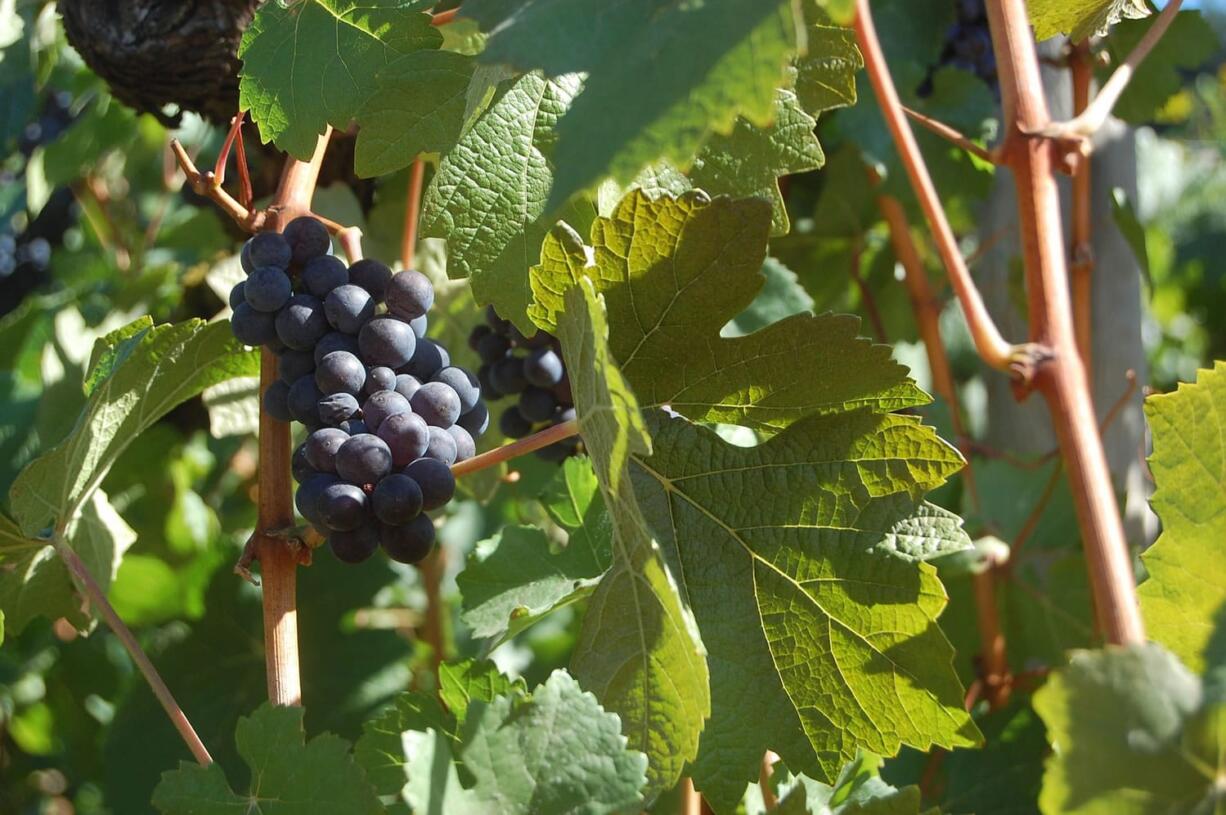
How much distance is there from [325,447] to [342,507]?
2.1 inches

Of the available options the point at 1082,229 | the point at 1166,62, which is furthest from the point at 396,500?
the point at 1166,62

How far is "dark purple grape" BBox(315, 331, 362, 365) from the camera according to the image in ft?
2.90

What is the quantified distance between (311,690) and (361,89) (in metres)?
0.77

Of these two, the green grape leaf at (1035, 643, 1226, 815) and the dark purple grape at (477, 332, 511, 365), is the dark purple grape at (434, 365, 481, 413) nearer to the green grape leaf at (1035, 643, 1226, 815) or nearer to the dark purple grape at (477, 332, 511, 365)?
the dark purple grape at (477, 332, 511, 365)

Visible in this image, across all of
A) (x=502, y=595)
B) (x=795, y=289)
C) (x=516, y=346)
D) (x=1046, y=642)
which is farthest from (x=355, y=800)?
(x=1046, y=642)

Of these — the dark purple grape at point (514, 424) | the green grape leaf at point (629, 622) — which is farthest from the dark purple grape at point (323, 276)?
the dark purple grape at point (514, 424)

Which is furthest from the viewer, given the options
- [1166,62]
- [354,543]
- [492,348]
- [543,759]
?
[1166,62]

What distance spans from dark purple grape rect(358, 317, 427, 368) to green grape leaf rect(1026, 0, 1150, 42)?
0.60 metres

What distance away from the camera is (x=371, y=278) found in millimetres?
937

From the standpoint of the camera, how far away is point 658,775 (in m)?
0.80

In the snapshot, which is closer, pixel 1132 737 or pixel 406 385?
pixel 1132 737

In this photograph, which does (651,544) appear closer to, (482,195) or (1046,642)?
(482,195)

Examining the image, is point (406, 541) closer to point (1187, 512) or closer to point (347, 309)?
point (347, 309)

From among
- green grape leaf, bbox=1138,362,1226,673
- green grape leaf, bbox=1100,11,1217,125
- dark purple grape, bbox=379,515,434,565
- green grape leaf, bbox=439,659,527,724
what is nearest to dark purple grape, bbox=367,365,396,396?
dark purple grape, bbox=379,515,434,565
